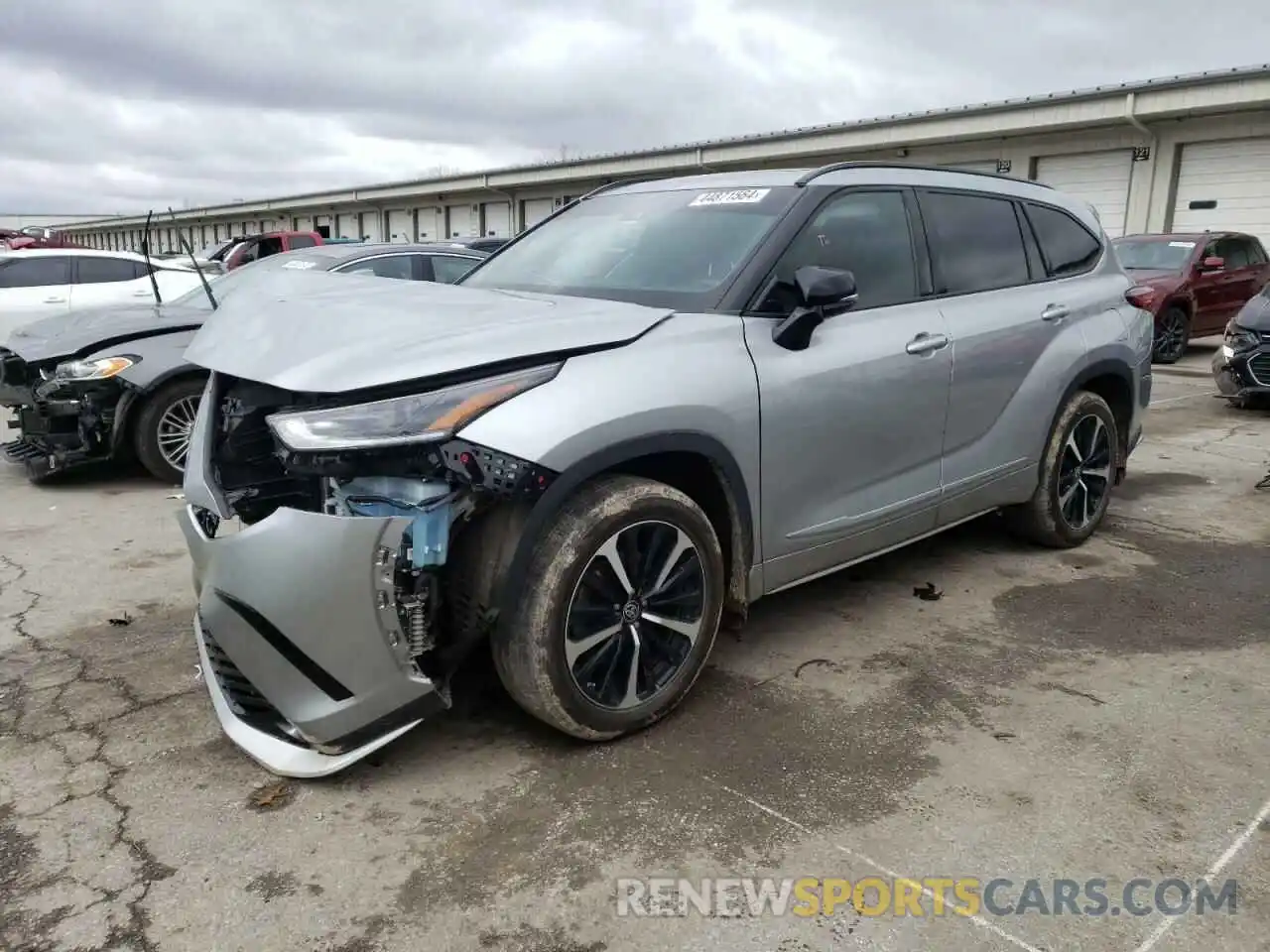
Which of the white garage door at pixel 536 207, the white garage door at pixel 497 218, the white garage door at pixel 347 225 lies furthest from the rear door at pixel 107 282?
the white garage door at pixel 347 225

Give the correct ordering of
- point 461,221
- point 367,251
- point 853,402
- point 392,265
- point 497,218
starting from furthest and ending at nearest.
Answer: point 461,221
point 497,218
point 392,265
point 367,251
point 853,402

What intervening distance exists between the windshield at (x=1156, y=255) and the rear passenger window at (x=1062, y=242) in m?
9.29

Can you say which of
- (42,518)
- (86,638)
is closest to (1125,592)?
(86,638)

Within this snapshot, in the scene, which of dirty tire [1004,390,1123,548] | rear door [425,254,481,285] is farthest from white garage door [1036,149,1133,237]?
dirty tire [1004,390,1123,548]

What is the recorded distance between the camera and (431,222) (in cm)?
3797

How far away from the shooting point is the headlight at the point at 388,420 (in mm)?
2508

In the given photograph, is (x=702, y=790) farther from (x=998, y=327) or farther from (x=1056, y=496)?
(x=1056, y=496)

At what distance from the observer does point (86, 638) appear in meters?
3.83

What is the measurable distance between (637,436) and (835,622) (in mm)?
1632

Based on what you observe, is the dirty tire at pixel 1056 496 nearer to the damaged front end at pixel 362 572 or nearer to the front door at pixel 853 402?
the front door at pixel 853 402

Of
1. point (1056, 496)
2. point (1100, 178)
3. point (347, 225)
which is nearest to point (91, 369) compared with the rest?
point (1056, 496)

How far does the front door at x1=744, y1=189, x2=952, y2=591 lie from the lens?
129 inches

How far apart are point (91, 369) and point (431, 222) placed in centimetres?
3372

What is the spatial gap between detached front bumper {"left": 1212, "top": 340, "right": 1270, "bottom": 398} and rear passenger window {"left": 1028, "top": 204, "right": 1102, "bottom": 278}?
4.88m
